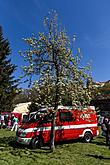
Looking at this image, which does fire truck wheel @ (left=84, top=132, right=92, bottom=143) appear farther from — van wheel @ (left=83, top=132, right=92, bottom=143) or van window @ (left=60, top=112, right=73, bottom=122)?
van window @ (left=60, top=112, right=73, bottom=122)

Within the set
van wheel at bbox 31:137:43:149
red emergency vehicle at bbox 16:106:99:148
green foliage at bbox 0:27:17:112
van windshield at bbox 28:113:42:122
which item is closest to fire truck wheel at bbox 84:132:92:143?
red emergency vehicle at bbox 16:106:99:148

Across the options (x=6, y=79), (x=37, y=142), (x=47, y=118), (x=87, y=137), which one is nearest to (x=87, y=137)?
(x=87, y=137)

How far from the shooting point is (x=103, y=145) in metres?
19.7

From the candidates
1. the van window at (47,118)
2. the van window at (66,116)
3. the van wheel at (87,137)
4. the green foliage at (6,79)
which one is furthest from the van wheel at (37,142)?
the green foliage at (6,79)

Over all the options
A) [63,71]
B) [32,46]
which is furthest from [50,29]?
[63,71]

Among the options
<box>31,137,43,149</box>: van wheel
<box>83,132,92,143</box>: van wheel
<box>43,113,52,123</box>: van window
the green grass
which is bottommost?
the green grass

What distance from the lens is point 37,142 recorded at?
1802 centimetres

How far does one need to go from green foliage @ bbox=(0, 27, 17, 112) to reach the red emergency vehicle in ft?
77.5

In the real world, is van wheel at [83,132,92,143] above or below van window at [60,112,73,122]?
below

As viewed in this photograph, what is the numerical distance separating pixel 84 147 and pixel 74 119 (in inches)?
99.7

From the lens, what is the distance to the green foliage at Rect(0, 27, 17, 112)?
142 feet

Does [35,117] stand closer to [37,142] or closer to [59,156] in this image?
[37,142]

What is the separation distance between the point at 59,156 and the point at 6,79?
31219 millimetres

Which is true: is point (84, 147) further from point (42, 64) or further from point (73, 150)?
point (42, 64)
